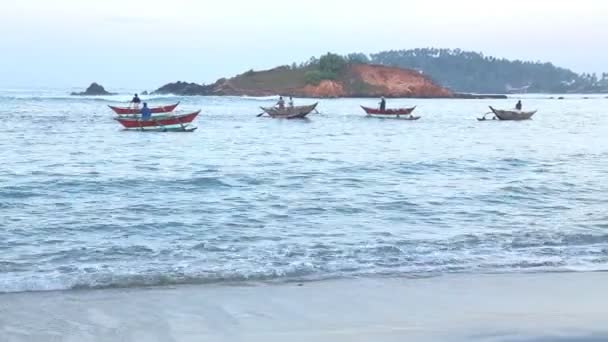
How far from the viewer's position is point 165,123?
130 ft

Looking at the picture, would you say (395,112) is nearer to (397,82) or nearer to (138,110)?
(138,110)

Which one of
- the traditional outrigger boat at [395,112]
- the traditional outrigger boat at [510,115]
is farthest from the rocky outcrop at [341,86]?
the traditional outrigger boat at [510,115]

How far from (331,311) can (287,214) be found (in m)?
6.63

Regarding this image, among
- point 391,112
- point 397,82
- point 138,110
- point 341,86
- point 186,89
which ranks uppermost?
point 138,110

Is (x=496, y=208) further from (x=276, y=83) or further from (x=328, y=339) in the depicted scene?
(x=276, y=83)

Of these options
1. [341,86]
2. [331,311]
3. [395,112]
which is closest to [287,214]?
[331,311]

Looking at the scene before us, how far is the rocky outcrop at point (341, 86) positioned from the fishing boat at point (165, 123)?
93319 millimetres

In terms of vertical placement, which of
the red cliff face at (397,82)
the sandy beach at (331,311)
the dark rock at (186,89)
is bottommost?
the dark rock at (186,89)

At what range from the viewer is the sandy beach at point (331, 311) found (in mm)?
6750

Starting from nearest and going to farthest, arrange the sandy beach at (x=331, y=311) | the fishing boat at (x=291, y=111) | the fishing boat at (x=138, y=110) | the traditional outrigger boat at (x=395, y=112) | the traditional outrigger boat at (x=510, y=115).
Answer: the sandy beach at (x=331, y=311)
the fishing boat at (x=138, y=110)
the fishing boat at (x=291, y=111)
the traditional outrigger boat at (x=395, y=112)
the traditional outrigger boat at (x=510, y=115)

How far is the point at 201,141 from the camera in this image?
34.9 meters

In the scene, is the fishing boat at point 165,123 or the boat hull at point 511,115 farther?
the boat hull at point 511,115

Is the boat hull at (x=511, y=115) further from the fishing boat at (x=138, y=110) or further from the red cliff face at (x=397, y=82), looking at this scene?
the red cliff face at (x=397, y=82)

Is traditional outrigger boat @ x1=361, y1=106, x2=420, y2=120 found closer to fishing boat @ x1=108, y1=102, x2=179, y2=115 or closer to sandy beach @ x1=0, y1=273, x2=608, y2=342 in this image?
fishing boat @ x1=108, y1=102, x2=179, y2=115
